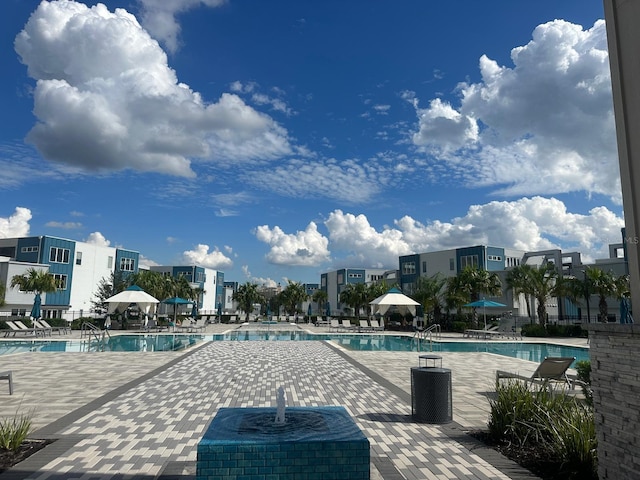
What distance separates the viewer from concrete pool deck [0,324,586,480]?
507cm

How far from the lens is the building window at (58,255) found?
4779cm

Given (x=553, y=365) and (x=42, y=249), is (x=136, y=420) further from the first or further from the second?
(x=42, y=249)

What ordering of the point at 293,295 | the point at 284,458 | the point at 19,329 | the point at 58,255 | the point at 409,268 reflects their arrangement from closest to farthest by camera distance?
the point at 284,458
the point at 19,329
the point at 58,255
the point at 409,268
the point at 293,295

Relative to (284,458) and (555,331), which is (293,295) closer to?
(555,331)

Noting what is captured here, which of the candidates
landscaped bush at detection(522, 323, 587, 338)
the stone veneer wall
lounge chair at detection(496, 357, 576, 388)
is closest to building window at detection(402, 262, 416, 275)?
landscaped bush at detection(522, 323, 587, 338)

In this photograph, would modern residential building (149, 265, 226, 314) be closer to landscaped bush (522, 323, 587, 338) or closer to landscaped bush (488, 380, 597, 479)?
→ landscaped bush (522, 323, 587, 338)

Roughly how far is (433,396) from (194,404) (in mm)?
4106

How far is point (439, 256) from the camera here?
5803cm

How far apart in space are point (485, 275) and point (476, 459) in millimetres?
32134

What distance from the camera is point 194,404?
8.18 meters

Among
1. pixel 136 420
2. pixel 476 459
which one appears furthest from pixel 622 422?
pixel 136 420

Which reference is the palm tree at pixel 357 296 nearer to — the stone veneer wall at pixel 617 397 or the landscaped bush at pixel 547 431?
the landscaped bush at pixel 547 431

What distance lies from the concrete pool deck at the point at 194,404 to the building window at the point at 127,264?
143ft

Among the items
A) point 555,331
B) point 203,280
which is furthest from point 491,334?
point 203,280
